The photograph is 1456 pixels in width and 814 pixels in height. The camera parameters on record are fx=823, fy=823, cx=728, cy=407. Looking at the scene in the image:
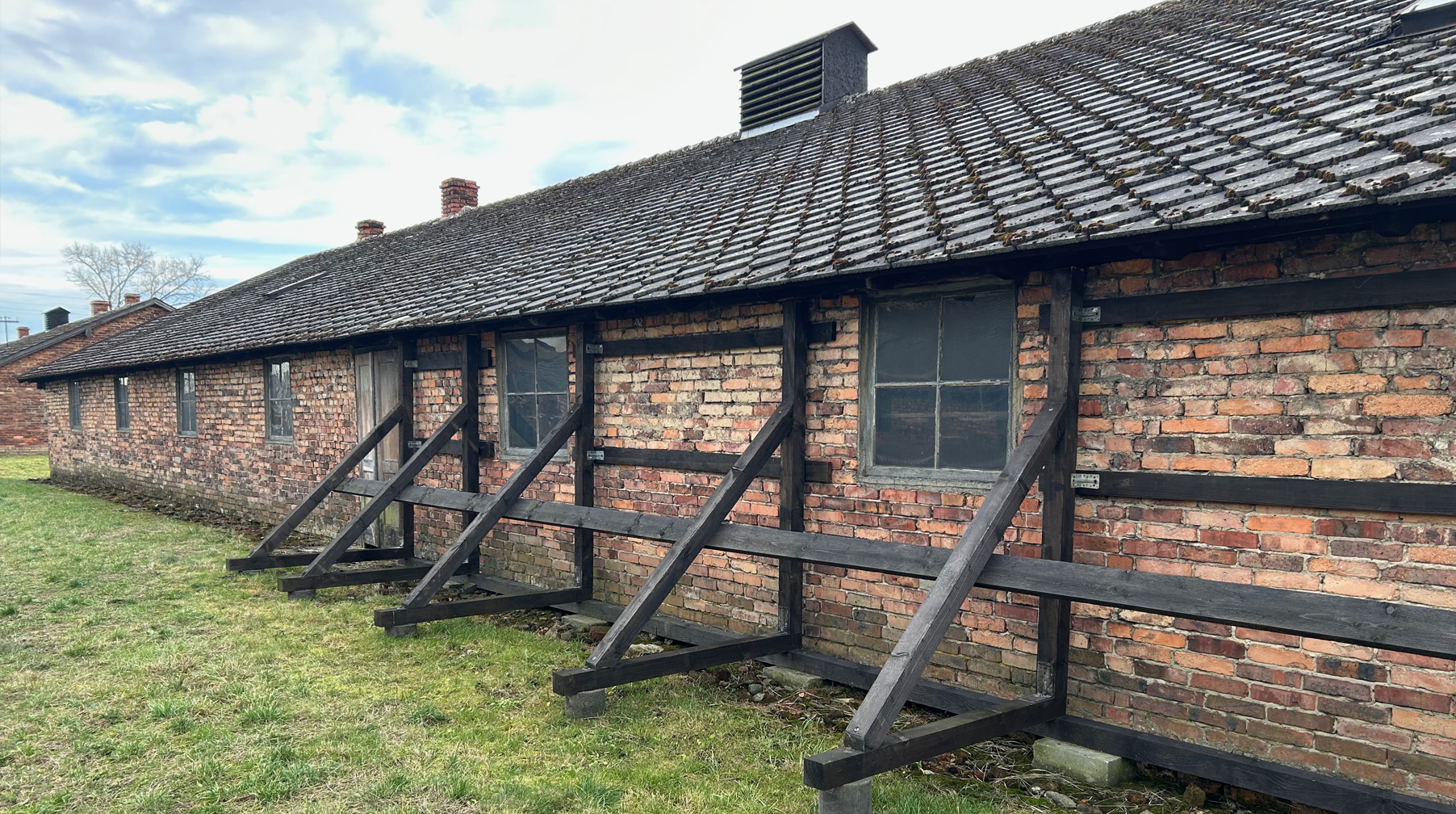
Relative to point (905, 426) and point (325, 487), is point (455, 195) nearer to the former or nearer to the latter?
point (325, 487)

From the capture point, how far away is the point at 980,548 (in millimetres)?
3670

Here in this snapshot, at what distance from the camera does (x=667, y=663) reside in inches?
189

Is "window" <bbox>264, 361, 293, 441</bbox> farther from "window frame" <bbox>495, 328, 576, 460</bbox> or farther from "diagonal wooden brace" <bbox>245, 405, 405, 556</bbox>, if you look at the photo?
"window frame" <bbox>495, 328, 576, 460</bbox>

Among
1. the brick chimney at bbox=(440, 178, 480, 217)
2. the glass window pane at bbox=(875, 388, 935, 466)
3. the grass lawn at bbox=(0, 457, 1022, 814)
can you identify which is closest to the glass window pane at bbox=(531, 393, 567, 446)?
the grass lawn at bbox=(0, 457, 1022, 814)

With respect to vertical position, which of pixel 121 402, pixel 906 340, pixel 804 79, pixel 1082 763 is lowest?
pixel 1082 763

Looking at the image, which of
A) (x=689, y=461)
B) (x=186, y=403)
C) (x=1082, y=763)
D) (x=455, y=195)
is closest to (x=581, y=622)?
(x=689, y=461)

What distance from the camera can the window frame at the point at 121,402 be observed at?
16894 millimetres

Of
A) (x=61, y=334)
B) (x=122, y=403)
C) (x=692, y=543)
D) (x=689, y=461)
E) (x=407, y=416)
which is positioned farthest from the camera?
(x=61, y=334)

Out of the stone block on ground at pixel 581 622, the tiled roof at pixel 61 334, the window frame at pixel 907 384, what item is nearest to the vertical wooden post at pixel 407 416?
the stone block on ground at pixel 581 622

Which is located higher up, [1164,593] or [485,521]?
[1164,593]

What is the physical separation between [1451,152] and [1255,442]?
51.1 inches

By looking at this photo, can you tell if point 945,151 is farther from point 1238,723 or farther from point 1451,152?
point 1238,723

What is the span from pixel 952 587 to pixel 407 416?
6986mm

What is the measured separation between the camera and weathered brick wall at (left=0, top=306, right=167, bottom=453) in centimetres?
2817
